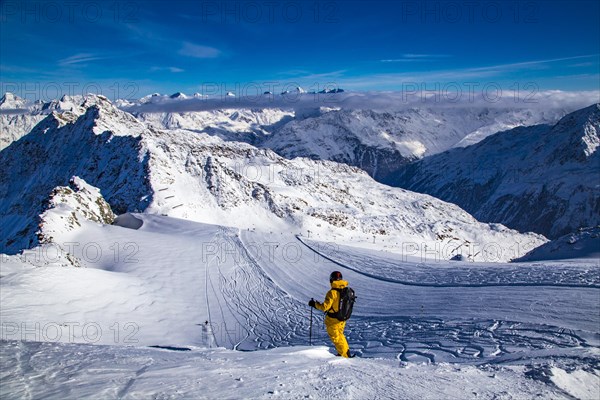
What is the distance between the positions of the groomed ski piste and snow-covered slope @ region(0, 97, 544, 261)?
92.0ft

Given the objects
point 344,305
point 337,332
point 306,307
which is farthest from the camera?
point 306,307

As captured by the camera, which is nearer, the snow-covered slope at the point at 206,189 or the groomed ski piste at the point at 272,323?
the groomed ski piste at the point at 272,323

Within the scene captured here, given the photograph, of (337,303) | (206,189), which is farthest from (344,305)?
(206,189)

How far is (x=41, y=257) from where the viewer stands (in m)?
18.6

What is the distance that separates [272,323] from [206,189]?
200ft

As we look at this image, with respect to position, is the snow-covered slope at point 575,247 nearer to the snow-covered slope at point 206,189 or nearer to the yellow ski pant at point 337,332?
the yellow ski pant at point 337,332

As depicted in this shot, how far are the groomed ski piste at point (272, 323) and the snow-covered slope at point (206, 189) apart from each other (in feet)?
92.0

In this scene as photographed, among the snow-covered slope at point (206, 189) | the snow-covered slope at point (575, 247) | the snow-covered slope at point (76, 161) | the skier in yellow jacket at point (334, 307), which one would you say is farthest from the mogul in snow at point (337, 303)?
the snow-covered slope at point (76, 161)

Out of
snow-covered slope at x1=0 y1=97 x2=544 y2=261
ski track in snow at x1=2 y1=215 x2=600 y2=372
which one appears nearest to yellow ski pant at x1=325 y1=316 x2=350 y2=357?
ski track in snow at x1=2 y1=215 x2=600 y2=372

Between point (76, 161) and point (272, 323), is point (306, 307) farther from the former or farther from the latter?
point (76, 161)

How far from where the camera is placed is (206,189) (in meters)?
74.7

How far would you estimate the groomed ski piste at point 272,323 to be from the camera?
21.7 ft

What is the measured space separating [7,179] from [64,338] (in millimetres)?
130215

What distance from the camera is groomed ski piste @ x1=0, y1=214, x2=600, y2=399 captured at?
6.61m
